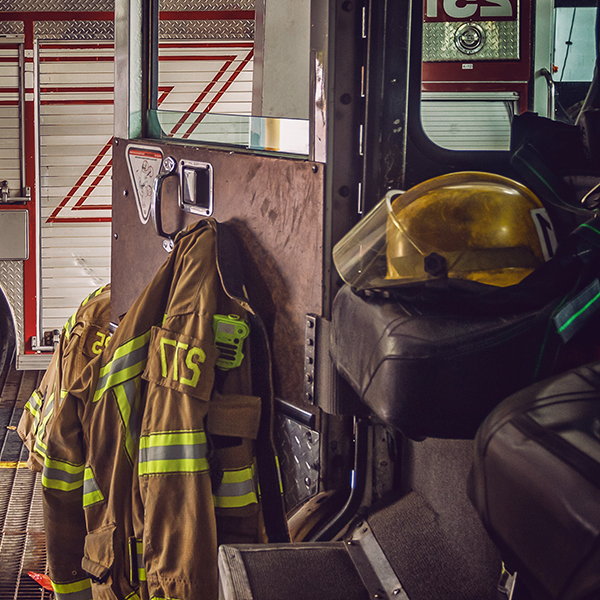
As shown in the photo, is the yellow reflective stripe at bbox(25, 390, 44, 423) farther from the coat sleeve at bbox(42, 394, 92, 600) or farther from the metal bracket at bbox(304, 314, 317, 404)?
the metal bracket at bbox(304, 314, 317, 404)


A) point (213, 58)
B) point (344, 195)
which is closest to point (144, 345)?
point (344, 195)

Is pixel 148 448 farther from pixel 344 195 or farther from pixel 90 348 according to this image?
pixel 90 348

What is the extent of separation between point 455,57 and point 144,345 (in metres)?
2.34

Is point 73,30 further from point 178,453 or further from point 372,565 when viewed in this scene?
point 372,565

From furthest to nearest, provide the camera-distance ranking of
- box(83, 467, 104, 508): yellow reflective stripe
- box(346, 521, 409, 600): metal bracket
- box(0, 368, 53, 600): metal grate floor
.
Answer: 1. box(0, 368, 53, 600): metal grate floor
2. box(83, 467, 104, 508): yellow reflective stripe
3. box(346, 521, 409, 600): metal bracket

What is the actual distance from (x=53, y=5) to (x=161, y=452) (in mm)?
3771

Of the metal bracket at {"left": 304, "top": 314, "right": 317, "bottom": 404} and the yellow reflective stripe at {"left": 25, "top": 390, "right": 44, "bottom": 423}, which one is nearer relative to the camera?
the metal bracket at {"left": 304, "top": 314, "right": 317, "bottom": 404}

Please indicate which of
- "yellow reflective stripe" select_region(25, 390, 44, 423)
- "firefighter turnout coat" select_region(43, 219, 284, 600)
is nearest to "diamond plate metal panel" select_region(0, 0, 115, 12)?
"yellow reflective stripe" select_region(25, 390, 44, 423)

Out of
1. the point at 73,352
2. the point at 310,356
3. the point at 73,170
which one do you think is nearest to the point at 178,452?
the point at 310,356

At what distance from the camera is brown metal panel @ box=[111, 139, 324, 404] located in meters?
1.75

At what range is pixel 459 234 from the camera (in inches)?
50.6

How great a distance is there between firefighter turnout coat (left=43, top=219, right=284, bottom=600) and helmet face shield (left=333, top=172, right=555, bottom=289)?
0.63 meters

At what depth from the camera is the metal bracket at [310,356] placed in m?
1.78

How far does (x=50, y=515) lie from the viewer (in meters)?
2.02
